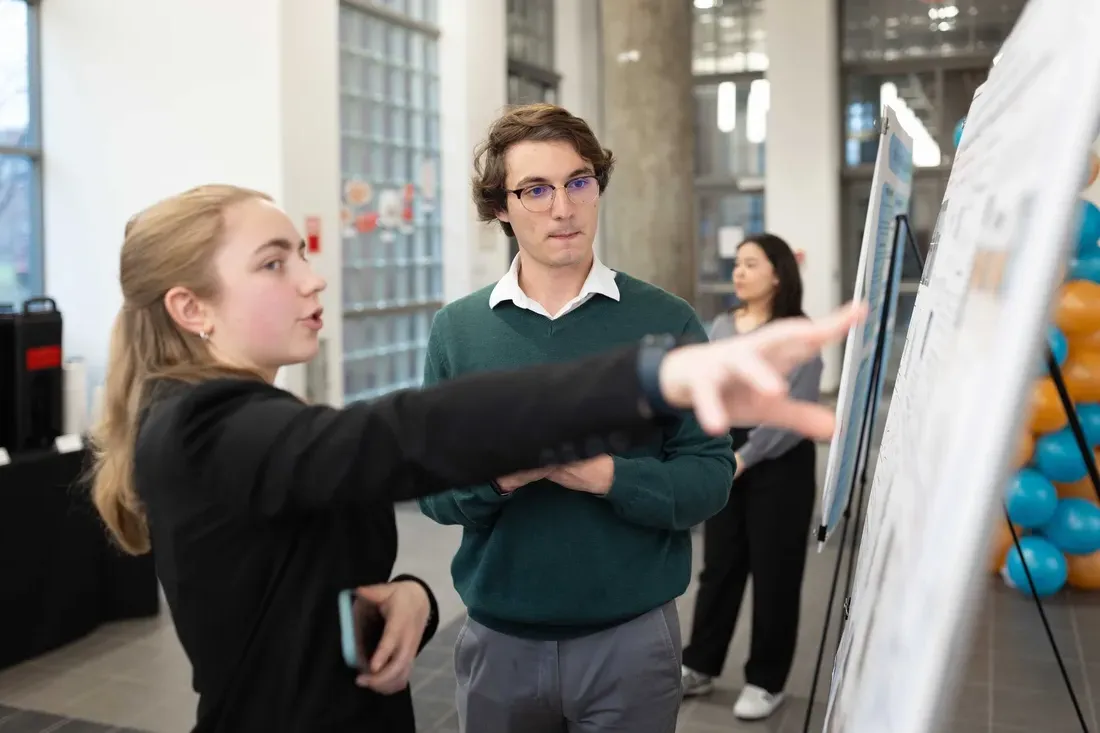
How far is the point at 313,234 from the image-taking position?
5715 mm

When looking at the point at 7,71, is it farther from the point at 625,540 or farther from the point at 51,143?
the point at 625,540

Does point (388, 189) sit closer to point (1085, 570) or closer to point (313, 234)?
point (313, 234)

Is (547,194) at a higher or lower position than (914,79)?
lower

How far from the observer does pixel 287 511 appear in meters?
0.96

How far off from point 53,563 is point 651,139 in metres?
3.94

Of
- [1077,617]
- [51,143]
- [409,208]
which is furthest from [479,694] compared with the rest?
[409,208]

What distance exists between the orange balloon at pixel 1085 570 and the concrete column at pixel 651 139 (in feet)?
8.53

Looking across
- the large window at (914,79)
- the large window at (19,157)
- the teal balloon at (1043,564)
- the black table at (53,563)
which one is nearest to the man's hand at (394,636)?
the black table at (53,563)

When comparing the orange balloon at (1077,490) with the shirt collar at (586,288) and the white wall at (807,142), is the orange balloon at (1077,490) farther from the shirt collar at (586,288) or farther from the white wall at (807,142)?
the white wall at (807,142)

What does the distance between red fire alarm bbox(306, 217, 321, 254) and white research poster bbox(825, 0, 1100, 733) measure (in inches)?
201

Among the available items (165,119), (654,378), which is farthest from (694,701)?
(165,119)

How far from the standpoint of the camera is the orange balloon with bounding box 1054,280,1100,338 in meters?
4.40

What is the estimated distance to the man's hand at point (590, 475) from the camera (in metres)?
1.51

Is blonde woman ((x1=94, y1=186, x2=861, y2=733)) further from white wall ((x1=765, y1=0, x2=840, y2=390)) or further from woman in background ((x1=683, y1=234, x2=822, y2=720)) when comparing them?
white wall ((x1=765, y1=0, x2=840, y2=390))
